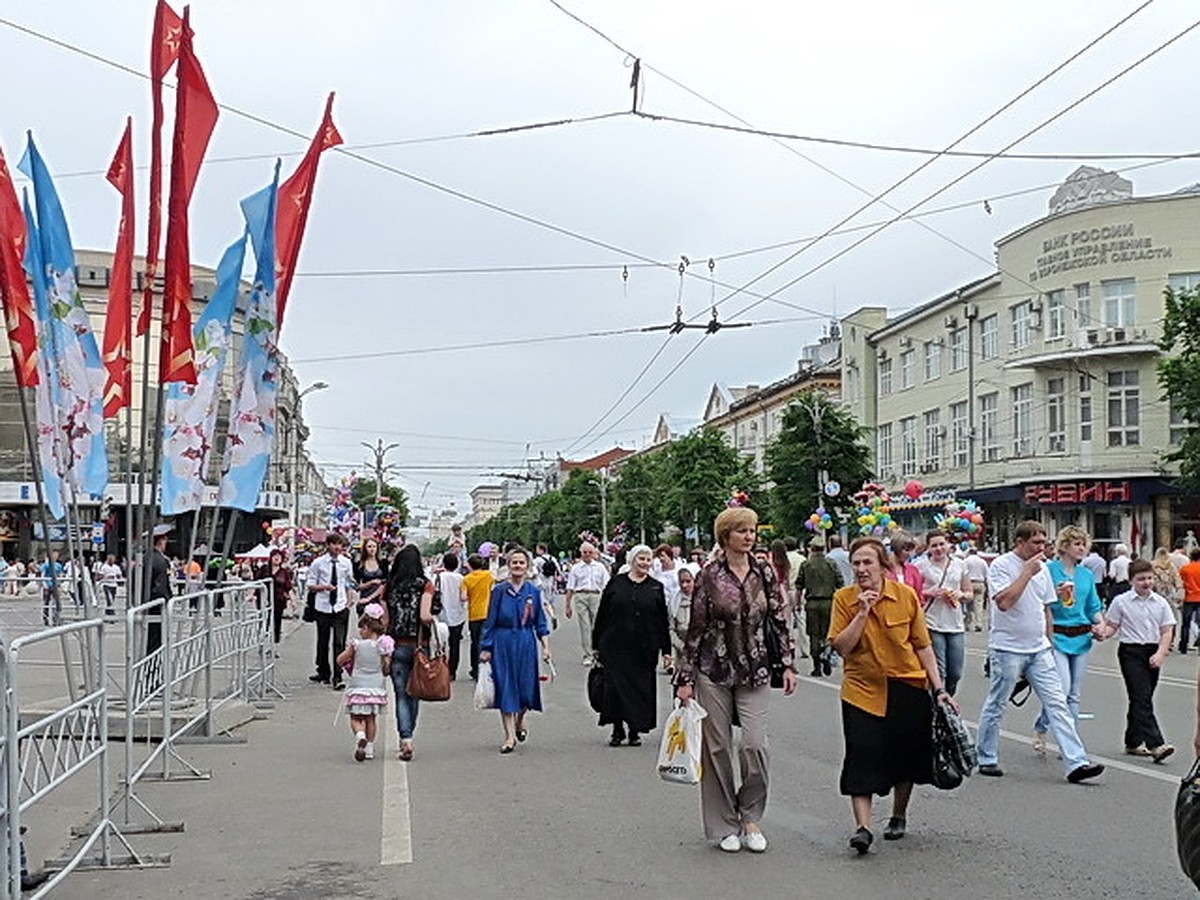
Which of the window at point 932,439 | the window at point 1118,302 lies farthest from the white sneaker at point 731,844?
the window at point 932,439

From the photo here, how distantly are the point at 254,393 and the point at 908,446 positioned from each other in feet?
166

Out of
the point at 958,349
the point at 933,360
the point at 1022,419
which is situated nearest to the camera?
the point at 1022,419

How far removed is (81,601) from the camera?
12.1m

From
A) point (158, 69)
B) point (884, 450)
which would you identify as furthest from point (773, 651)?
point (884, 450)

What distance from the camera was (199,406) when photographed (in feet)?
43.1

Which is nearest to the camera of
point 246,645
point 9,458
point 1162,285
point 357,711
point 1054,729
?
point 1054,729

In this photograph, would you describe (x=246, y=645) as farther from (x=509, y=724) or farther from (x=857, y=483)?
(x=857, y=483)

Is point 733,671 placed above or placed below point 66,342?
below

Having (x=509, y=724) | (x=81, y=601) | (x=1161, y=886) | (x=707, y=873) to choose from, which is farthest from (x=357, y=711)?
(x=1161, y=886)

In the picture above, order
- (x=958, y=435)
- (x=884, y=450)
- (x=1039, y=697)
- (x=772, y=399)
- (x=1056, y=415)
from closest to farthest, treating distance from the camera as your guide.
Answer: (x=1039, y=697) → (x=1056, y=415) → (x=958, y=435) → (x=884, y=450) → (x=772, y=399)

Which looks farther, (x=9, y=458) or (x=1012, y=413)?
(x=9, y=458)

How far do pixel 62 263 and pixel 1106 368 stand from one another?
4023 centimetres

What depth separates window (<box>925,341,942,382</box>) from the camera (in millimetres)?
57500

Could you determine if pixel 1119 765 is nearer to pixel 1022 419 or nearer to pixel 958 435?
pixel 1022 419
